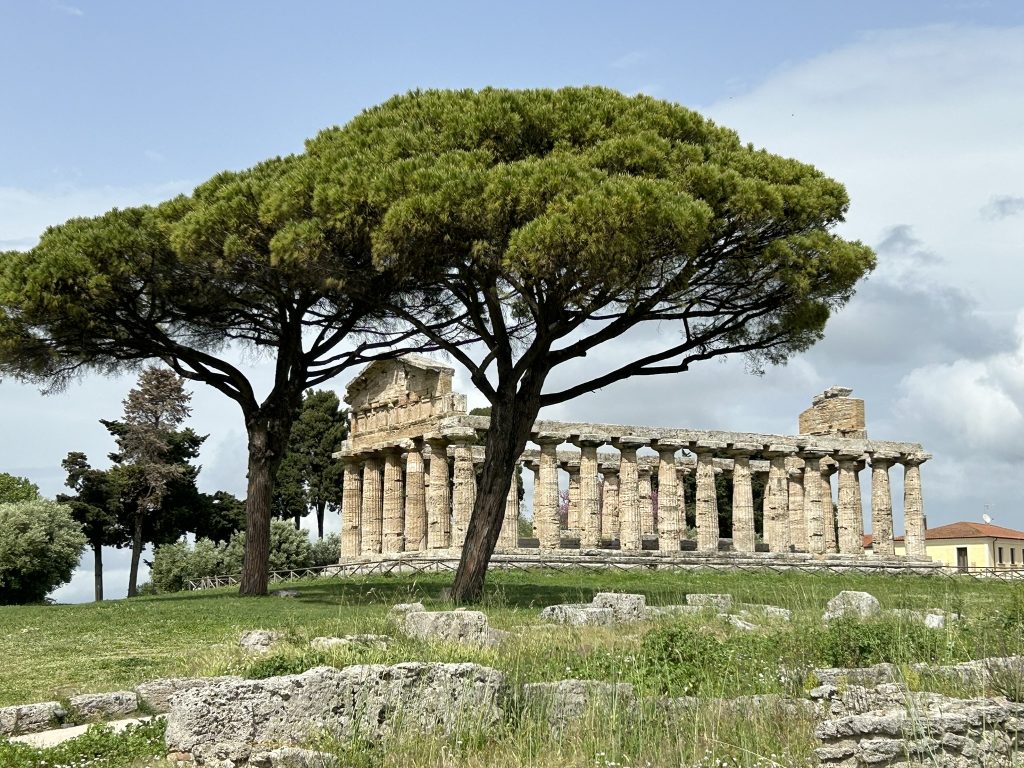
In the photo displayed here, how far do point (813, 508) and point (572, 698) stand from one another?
131ft

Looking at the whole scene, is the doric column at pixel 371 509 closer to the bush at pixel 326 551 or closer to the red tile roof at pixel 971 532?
the bush at pixel 326 551

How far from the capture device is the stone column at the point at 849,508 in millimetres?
49125

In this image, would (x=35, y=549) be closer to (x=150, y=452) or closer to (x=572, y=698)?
(x=150, y=452)

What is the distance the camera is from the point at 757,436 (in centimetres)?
4519

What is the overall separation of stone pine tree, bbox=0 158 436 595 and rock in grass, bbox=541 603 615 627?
835 centimetres

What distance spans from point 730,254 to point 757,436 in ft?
77.1

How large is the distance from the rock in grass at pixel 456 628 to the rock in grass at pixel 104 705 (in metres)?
3.15

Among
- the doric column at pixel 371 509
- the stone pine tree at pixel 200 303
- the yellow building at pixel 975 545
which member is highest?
the stone pine tree at pixel 200 303

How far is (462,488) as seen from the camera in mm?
40531

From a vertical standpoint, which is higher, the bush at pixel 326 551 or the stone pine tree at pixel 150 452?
the stone pine tree at pixel 150 452

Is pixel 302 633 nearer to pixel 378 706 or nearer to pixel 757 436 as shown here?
pixel 378 706

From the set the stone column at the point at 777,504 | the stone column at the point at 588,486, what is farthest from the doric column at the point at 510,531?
the stone column at the point at 777,504

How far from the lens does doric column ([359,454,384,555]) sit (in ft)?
150

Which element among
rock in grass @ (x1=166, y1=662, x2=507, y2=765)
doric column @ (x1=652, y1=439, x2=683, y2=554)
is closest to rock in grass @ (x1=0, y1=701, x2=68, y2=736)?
rock in grass @ (x1=166, y1=662, x2=507, y2=765)
